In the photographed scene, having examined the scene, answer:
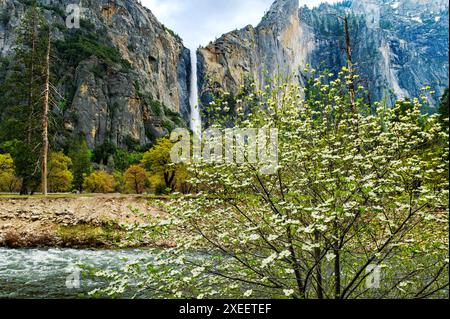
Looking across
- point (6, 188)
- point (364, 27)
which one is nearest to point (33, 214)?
point (6, 188)

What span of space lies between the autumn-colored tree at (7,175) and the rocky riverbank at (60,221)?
29.0 m

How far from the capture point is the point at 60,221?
22422 millimetres

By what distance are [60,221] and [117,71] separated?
307ft

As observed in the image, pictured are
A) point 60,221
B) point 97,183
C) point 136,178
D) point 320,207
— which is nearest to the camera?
point 320,207

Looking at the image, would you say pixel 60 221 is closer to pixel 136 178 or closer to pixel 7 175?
pixel 136 178

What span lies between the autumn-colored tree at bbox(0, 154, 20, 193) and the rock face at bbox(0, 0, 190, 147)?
3501cm

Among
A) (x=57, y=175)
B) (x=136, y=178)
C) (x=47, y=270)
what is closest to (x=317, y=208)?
(x=47, y=270)

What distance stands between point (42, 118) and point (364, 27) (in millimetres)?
185240

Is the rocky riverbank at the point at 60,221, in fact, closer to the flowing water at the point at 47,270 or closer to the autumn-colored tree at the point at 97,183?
the flowing water at the point at 47,270

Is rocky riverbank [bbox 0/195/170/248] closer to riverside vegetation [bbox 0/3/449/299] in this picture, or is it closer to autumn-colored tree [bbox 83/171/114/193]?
riverside vegetation [bbox 0/3/449/299]

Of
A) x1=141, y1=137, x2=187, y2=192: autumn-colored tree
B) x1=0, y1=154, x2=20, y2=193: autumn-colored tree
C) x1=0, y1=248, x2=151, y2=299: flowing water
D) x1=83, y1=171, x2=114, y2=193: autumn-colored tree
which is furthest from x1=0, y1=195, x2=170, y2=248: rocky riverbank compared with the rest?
x1=83, y1=171, x2=114, y2=193: autumn-colored tree

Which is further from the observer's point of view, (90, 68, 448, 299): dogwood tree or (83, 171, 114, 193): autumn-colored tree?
(83, 171, 114, 193): autumn-colored tree

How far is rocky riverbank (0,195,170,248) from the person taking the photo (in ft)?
68.1
